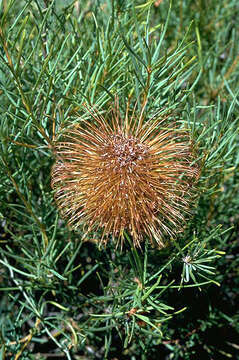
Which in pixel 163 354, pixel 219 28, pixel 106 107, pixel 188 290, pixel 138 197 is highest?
pixel 219 28

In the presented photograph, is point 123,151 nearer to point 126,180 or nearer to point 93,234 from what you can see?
point 126,180

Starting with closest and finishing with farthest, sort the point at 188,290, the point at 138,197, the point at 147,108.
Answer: the point at 138,197 → the point at 147,108 → the point at 188,290

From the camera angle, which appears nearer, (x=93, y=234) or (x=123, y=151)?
(x=123, y=151)

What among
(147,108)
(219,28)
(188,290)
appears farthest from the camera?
(219,28)

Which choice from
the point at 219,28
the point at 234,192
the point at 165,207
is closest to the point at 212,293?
the point at 234,192

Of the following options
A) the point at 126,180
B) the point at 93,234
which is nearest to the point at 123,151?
the point at 126,180

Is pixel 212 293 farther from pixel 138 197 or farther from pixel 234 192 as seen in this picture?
pixel 138 197

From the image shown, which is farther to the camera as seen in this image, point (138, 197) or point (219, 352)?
point (219, 352)

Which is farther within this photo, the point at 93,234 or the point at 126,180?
the point at 93,234
